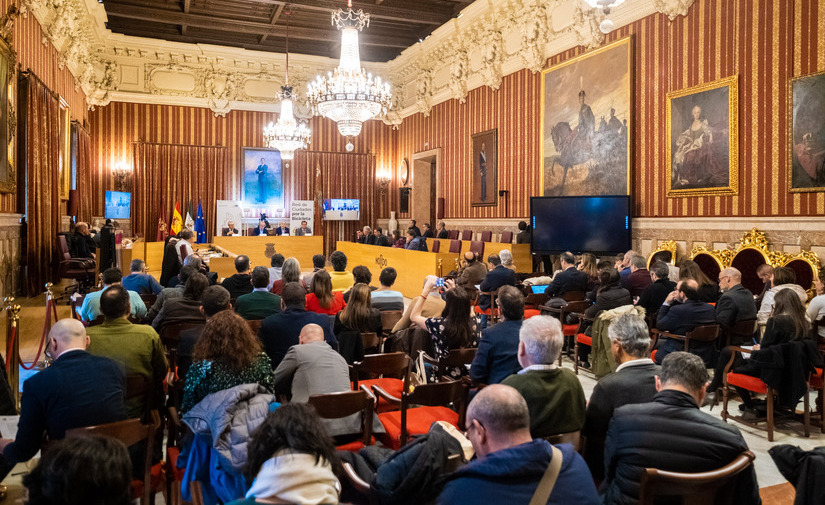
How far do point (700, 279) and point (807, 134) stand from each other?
2982 mm

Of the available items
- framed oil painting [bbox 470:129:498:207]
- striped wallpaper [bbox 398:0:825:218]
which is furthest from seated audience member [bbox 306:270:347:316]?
framed oil painting [bbox 470:129:498:207]

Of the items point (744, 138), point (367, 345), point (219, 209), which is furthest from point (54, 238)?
point (744, 138)

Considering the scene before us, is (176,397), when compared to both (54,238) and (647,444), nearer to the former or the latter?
(647,444)

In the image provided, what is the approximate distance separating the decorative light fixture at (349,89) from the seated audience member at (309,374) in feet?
18.5

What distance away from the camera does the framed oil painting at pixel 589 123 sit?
34.9 ft

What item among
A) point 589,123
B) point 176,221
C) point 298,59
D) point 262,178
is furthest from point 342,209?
point 589,123

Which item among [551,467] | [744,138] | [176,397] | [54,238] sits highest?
[744,138]

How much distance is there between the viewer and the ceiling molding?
11.9 metres

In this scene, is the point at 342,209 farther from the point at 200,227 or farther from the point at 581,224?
the point at 581,224

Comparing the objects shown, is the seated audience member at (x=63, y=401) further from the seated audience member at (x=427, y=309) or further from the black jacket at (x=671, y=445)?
the seated audience member at (x=427, y=309)

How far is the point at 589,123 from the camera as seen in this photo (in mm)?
11406

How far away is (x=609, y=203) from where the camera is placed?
1067cm

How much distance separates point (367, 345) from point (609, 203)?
288 inches

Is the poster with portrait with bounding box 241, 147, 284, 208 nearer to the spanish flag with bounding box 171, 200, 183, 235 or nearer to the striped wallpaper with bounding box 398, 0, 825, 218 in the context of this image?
the spanish flag with bounding box 171, 200, 183, 235
